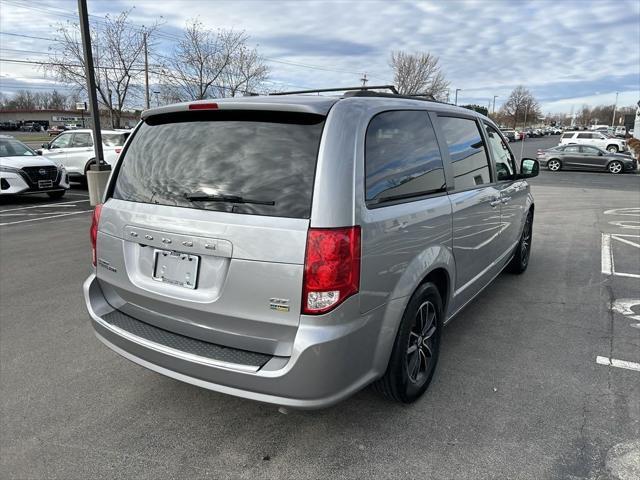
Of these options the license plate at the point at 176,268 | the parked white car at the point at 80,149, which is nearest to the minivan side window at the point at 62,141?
the parked white car at the point at 80,149

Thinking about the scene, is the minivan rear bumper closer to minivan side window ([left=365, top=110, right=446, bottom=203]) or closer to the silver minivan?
the silver minivan

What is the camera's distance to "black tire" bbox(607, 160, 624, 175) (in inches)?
917

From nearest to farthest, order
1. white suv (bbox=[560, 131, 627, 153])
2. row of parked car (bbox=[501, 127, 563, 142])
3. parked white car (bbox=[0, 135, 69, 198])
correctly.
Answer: parked white car (bbox=[0, 135, 69, 198])
white suv (bbox=[560, 131, 627, 153])
row of parked car (bbox=[501, 127, 563, 142])

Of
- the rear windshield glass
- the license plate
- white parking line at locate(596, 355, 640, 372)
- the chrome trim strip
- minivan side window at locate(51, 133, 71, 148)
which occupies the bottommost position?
white parking line at locate(596, 355, 640, 372)

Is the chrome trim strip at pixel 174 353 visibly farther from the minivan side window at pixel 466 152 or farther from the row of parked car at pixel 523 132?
the row of parked car at pixel 523 132

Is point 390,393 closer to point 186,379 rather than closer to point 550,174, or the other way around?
point 186,379

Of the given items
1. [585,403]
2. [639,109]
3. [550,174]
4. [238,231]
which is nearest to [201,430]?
[238,231]

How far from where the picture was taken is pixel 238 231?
2.28 m

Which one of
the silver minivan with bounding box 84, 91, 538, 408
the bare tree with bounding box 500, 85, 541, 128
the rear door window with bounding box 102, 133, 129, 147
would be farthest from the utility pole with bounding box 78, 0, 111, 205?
the bare tree with bounding box 500, 85, 541, 128

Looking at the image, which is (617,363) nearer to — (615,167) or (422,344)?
(422,344)

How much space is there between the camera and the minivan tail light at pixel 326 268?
2.18 metres

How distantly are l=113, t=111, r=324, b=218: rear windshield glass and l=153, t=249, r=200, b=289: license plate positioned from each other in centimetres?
27

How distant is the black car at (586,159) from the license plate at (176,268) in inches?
1023

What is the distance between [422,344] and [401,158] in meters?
1.22
